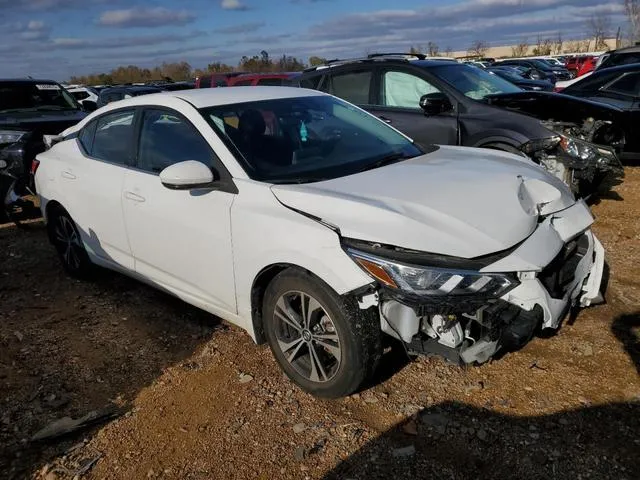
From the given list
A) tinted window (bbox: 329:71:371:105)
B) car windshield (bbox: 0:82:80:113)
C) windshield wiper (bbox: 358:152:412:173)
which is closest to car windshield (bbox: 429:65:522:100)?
tinted window (bbox: 329:71:371:105)

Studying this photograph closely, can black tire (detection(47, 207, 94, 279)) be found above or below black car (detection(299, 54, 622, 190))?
below

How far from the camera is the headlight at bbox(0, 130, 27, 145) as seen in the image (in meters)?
7.69

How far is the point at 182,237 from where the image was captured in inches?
143

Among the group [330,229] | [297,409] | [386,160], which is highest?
[386,160]

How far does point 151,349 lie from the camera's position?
3953mm

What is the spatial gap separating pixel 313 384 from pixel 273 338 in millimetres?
360

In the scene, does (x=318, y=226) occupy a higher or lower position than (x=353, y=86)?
lower

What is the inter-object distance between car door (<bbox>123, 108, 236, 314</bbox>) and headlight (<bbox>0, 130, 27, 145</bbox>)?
4.60 meters

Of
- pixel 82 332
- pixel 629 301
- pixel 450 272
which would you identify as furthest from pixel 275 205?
pixel 629 301

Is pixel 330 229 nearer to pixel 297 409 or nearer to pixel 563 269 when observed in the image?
pixel 297 409

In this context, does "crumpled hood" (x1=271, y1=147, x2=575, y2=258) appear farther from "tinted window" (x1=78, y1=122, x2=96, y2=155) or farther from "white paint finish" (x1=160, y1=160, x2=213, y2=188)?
"tinted window" (x1=78, y1=122, x2=96, y2=155)

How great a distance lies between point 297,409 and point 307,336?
1.39 feet

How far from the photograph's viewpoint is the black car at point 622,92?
25.2ft

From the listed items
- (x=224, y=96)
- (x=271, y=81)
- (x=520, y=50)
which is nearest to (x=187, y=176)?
(x=224, y=96)
